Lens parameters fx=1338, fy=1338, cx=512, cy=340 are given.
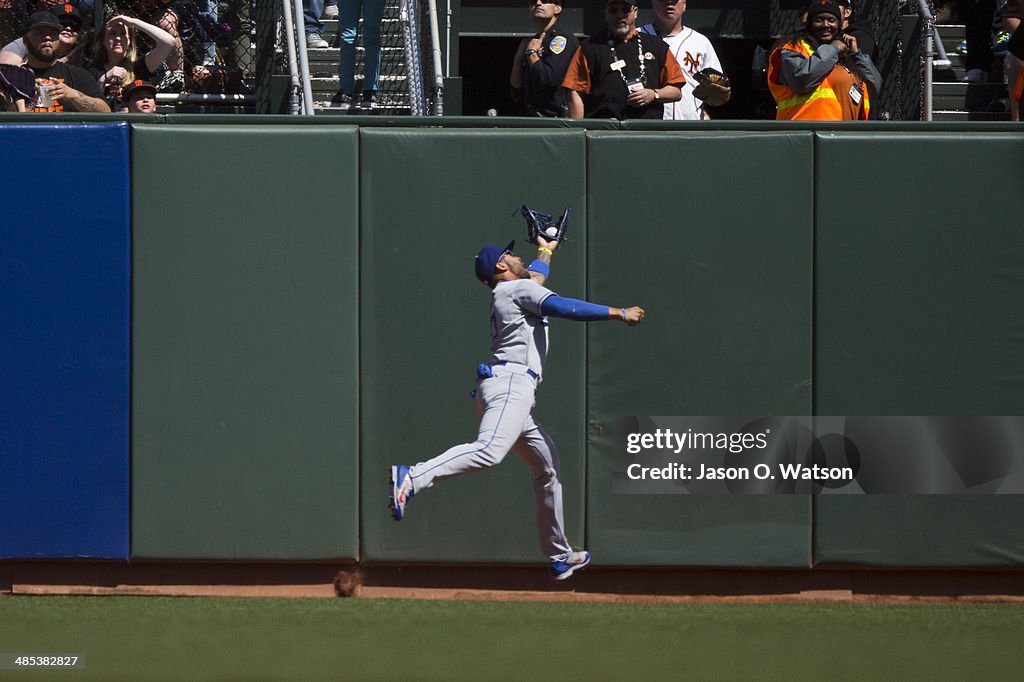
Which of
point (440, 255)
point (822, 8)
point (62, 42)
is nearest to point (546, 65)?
point (822, 8)

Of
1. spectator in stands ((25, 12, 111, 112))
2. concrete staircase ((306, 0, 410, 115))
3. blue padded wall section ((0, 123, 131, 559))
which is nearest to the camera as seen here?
blue padded wall section ((0, 123, 131, 559))

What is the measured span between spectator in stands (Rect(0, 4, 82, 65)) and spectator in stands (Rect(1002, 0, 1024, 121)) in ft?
21.4

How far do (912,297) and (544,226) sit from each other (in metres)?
1.95

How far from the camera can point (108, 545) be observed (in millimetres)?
6918

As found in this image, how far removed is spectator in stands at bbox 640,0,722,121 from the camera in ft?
29.6

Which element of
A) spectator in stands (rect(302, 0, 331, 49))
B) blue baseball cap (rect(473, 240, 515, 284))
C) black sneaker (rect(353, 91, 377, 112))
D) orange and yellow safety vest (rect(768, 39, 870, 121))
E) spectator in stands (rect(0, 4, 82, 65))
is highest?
spectator in stands (rect(302, 0, 331, 49))

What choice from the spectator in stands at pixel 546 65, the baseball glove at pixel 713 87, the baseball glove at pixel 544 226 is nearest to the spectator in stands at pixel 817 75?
the baseball glove at pixel 713 87

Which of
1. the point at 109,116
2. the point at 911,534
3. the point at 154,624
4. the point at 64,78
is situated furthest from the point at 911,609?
the point at 64,78

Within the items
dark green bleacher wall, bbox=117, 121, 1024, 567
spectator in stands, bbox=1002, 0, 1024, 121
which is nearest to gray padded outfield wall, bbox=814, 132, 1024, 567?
dark green bleacher wall, bbox=117, 121, 1024, 567

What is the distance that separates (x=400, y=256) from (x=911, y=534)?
3042mm

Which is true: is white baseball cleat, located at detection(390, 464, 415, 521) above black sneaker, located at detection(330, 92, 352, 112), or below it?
below

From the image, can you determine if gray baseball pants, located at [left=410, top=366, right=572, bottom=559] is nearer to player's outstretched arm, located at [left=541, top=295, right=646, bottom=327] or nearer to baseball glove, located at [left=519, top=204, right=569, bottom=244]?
player's outstretched arm, located at [left=541, top=295, right=646, bottom=327]

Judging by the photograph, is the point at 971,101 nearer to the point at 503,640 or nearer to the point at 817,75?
the point at 817,75

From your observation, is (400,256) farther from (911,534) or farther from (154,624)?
(911,534)
